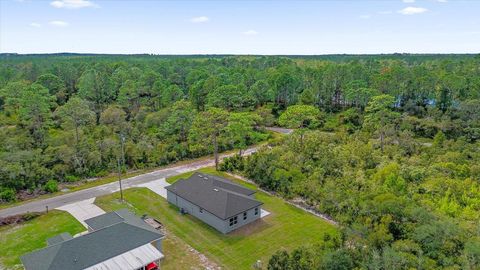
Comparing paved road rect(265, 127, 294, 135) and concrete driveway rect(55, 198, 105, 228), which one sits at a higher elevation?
paved road rect(265, 127, 294, 135)

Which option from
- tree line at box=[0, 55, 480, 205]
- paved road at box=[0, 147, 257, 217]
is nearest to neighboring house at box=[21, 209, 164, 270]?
paved road at box=[0, 147, 257, 217]

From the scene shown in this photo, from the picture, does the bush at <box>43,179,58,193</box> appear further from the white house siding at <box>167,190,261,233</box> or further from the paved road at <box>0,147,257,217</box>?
the white house siding at <box>167,190,261,233</box>

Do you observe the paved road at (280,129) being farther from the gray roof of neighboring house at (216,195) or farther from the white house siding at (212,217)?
the white house siding at (212,217)

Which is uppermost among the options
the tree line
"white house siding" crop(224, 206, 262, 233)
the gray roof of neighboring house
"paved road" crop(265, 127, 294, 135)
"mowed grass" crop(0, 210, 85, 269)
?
the tree line

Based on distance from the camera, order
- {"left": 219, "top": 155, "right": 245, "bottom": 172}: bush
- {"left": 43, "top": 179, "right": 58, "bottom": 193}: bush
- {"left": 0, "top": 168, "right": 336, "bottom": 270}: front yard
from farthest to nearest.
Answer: {"left": 219, "top": 155, "right": 245, "bottom": 172}: bush, {"left": 43, "top": 179, "right": 58, "bottom": 193}: bush, {"left": 0, "top": 168, "right": 336, "bottom": 270}: front yard

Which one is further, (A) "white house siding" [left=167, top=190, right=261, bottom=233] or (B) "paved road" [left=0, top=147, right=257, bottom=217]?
(B) "paved road" [left=0, top=147, right=257, bottom=217]
